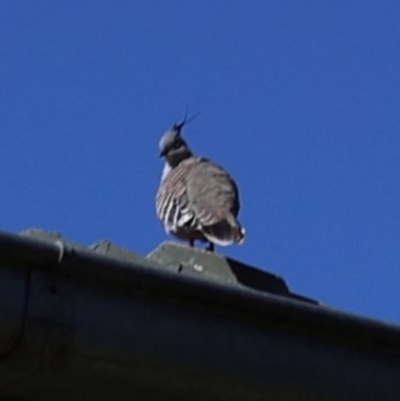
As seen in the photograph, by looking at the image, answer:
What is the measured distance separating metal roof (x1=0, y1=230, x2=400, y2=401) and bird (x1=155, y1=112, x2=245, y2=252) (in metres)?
4.98

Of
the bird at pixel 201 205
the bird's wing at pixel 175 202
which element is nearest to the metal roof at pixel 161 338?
the bird at pixel 201 205

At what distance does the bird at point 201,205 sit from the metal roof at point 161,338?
196 inches

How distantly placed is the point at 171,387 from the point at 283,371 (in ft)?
0.84

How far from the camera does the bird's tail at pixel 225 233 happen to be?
28.8 feet

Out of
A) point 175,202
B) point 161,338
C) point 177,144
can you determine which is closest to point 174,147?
point 177,144

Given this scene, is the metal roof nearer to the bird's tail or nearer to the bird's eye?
the bird's tail

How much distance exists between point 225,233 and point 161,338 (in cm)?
552

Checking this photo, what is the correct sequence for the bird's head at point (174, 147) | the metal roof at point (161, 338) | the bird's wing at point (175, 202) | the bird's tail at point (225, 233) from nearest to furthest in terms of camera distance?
the metal roof at point (161, 338)
the bird's tail at point (225, 233)
the bird's wing at point (175, 202)
the bird's head at point (174, 147)

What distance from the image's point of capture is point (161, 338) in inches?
129

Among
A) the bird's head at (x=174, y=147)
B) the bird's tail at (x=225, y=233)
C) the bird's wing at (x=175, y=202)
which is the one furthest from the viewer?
the bird's head at (x=174, y=147)

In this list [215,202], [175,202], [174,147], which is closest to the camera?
[215,202]

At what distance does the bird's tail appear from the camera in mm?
8773

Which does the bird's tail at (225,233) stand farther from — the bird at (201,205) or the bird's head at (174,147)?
the bird's head at (174,147)

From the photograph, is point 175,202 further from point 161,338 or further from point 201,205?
point 161,338
